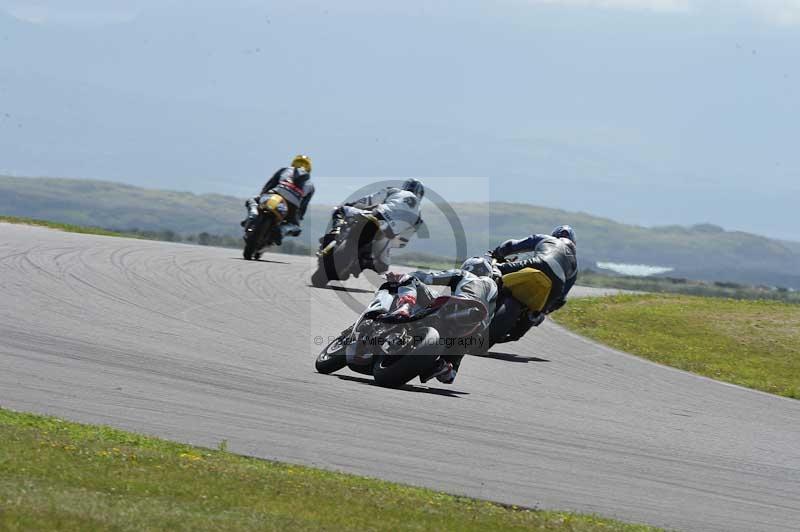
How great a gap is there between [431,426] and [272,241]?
1638 cm

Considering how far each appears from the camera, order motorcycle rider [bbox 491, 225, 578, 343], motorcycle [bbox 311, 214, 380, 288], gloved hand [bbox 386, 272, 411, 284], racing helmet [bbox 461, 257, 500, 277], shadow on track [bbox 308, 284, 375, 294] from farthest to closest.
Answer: shadow on track [bbox 308, 284, 375, 294] → motorcycle [bbox 311, 214, 380, 288] → motorcycle rider [bbox 491, 225, 578, 343] → racing helmet [bbox 461, 257, 500, 277] → gloved hand [bbox 386, 272, 411, 284]

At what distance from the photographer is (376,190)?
22688mm

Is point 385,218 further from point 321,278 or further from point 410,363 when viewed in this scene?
point 410,363

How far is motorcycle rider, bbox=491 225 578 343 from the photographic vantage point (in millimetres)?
17922

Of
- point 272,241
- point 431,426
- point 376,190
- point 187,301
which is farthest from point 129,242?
point 431,426

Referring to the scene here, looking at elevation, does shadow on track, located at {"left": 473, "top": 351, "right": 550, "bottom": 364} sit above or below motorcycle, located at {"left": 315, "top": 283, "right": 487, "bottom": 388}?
below

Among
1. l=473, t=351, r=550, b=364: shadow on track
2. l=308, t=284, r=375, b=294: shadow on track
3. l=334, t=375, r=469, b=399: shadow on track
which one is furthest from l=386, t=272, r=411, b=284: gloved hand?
l=308, t=284, r=375, b=294: shadow on track

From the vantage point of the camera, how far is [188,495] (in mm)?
8086

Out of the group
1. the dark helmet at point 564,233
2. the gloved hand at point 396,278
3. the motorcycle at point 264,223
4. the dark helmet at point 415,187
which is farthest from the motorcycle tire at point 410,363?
the motorcycle at point 264,223

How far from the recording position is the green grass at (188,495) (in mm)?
7332

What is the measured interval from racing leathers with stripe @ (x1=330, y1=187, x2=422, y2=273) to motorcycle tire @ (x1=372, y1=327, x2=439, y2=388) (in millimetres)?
8592

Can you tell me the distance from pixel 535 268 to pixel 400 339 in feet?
15.7

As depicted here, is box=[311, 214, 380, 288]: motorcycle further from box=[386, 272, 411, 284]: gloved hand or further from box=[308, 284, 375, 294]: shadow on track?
box=[386, 272, 411, 284]: gloved hand

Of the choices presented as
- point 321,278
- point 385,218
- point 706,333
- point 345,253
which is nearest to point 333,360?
point 385,218
